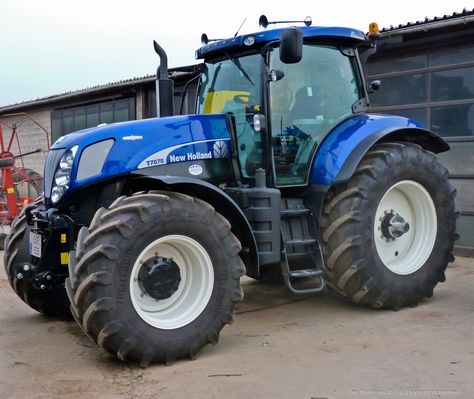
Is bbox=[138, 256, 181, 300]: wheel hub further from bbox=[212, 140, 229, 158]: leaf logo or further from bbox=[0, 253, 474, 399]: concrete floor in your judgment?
bbox=[212, 140, 229, 158]: leaf logo

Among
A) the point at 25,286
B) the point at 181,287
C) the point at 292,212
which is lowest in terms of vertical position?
the point at 25,286

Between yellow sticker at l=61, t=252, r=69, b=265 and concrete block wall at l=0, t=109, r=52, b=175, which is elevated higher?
concrete block wall at l=0, t=109, r=52, b=175

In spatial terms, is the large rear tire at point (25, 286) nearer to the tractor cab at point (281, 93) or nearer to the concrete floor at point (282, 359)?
the concrete floor at point (282, 359)

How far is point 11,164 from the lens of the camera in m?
9.88

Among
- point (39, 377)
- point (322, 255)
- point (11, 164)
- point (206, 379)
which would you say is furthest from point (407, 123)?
point (11, 164)

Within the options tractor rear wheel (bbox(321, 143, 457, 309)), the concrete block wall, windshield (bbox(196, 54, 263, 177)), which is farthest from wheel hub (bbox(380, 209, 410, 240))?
the concrete block wall

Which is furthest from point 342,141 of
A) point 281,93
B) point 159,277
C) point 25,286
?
point 25,286

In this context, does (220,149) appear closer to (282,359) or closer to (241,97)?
(241,97)

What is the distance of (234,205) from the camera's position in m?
4.30

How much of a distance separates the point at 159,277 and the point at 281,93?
1930mm

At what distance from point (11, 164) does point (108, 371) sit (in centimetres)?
696

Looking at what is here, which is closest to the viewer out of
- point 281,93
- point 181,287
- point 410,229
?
point 181,287

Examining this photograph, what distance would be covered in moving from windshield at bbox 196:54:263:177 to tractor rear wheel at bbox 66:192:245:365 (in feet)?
3.06

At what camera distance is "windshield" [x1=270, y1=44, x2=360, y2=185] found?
4.96 metres
